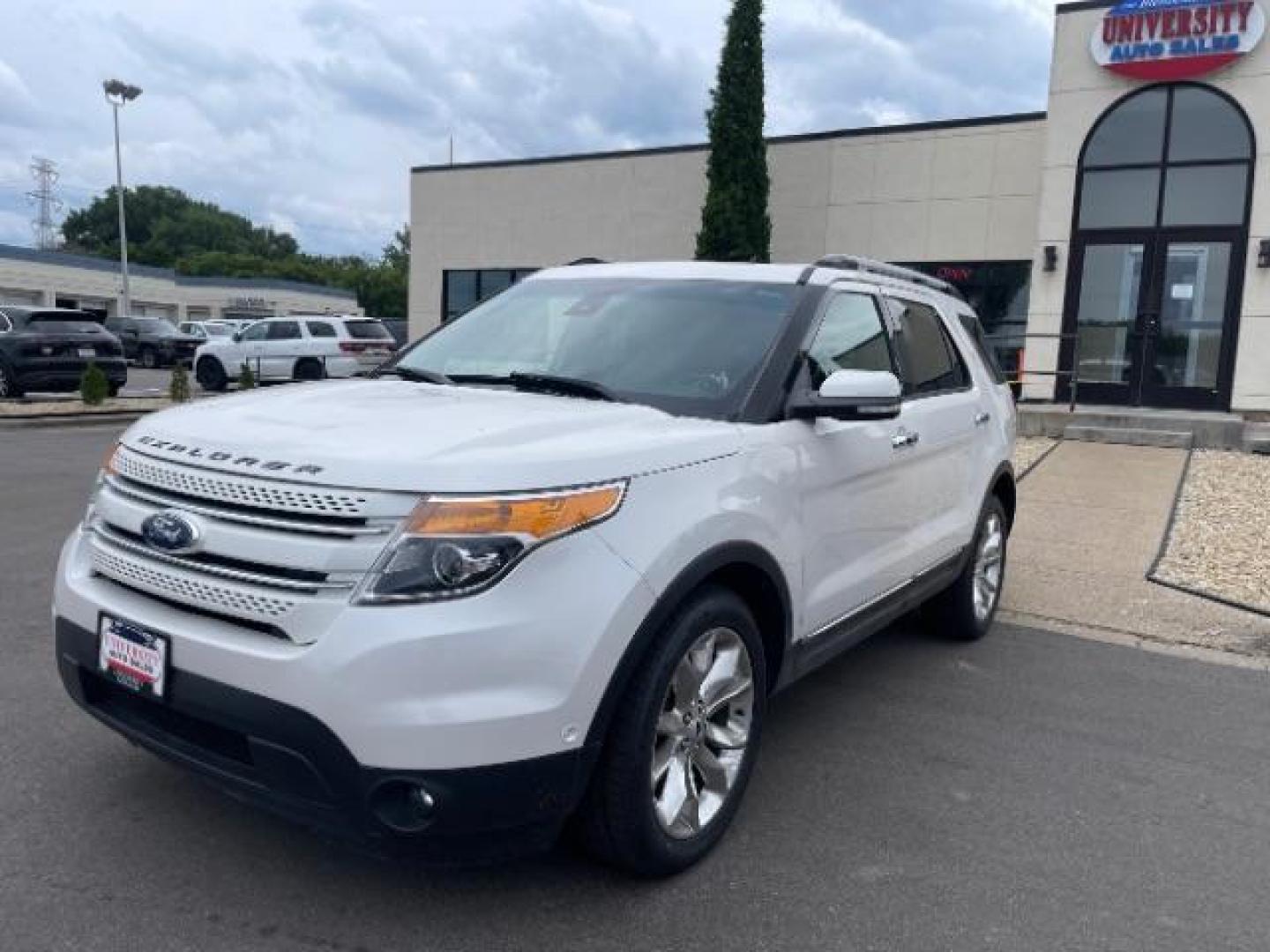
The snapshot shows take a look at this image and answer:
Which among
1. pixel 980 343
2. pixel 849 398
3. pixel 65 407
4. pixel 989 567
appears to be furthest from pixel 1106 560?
pixel 65 407

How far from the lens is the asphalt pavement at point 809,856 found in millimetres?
2753

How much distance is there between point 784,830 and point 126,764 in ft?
7.30

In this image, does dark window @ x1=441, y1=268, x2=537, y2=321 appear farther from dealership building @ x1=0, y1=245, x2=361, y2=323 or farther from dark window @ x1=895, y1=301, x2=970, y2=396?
dealership building @ x1=0, y1=245, x2=361, y2=323

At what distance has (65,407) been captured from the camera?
15406 millimetres

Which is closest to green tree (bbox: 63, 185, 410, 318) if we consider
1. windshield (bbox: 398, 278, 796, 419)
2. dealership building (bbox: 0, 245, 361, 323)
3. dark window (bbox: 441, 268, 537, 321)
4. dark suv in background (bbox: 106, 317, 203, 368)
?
dealership building (bbox: 0, 245, 361, 323)

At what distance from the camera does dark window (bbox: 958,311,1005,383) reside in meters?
5.62

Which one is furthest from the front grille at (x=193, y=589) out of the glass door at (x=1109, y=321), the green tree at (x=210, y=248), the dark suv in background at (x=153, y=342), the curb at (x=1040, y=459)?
the green tree at (x=210, y=248)

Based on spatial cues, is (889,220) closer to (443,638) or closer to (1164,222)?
(1164,222)

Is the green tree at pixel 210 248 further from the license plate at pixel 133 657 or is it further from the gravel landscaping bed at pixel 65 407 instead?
the license plate at pixel 133 657

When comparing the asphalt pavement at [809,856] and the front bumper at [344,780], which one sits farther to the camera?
the asphalt pavement at [809,856]

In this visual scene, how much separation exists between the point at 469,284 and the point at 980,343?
1994cm

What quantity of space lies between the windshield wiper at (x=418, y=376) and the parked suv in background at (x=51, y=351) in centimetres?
1479

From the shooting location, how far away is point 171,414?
3141 mm

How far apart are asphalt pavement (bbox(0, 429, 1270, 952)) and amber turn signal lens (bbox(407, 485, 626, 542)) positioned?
42.3 inches
